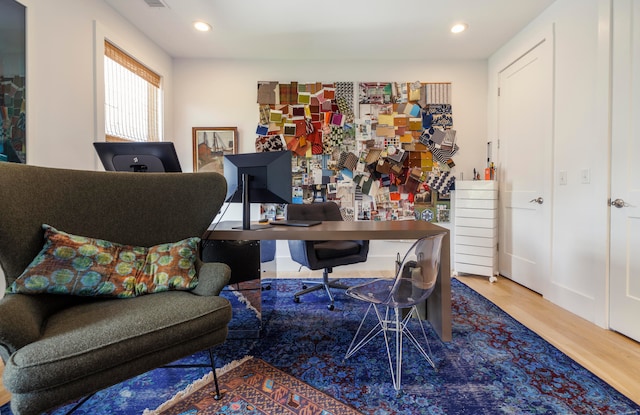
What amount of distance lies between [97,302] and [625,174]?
3.18m

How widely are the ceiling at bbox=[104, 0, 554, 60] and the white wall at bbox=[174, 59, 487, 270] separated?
0.37 feet

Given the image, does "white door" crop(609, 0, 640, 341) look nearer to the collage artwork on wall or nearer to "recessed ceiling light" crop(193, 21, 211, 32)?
the collage artwork on wall

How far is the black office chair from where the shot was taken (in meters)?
2.40

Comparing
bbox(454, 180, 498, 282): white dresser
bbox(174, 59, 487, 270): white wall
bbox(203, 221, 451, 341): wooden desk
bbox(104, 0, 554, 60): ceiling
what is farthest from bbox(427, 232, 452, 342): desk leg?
bbox(104, 0, 554, 60): ceiling

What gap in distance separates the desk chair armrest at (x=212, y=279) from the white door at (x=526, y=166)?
2.76m

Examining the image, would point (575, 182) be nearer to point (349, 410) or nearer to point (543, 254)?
point (543, 254)

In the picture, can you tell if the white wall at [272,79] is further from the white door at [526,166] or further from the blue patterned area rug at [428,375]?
the blue patterned area rug at [428,375]

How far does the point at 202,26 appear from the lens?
2.78 meters

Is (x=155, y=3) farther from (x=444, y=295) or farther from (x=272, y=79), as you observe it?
(x=444, y=295)

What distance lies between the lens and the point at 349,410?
1.25 metres

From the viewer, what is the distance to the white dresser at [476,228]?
10.0 feet

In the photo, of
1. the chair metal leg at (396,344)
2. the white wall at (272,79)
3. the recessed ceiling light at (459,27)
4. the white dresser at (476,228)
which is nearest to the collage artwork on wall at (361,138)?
the white wall at (272,79)

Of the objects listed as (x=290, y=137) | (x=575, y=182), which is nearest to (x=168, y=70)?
(x=290, y=137)

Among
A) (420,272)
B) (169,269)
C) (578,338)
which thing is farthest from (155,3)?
(578,338)
